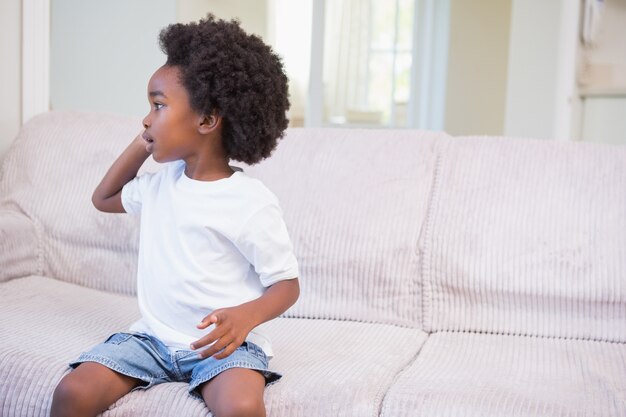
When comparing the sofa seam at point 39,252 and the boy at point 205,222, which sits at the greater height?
the boy at point 205,222

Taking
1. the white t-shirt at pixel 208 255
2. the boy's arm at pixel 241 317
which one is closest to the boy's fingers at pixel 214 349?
the boy's arm at pixel 241 317

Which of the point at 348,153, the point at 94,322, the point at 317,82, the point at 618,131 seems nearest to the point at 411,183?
the point at 348,153

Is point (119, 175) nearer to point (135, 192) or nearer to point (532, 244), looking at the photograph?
point (135, 192)

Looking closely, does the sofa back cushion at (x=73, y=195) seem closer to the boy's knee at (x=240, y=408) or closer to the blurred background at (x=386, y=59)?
the blurred background at (x=386, y=59)

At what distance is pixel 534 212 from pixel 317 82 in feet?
11.5

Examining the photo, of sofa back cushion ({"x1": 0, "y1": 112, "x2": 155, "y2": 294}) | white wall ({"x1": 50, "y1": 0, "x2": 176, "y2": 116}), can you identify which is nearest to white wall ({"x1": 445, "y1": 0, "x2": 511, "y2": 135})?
white wall ({"x1": 50, "y1": 0, "x2": 176, "y2": 116})

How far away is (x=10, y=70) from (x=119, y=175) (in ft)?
3.77

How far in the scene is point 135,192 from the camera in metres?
1.62

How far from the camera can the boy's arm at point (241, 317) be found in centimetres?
128

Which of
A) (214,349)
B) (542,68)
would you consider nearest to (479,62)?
(542,68)

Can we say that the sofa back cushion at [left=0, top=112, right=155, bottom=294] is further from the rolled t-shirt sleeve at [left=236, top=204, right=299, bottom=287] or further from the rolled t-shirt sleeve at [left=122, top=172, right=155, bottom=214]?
the rolled t-shirt sleeve at [left=236, top=204, right=299, bottom=287]

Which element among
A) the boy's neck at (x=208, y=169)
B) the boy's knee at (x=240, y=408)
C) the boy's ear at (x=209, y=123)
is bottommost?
the boy's knee at (x=240, y=408)

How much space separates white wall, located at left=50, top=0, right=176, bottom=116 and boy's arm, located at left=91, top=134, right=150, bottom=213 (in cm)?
207

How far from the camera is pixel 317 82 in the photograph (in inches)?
207
